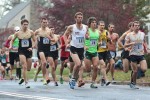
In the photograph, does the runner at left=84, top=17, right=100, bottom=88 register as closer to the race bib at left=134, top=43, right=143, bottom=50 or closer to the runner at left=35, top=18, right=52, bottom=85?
the race bib at left=134, top=43, right=143, bottom=50

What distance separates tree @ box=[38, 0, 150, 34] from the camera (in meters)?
33.7

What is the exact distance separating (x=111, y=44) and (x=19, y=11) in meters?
61.0

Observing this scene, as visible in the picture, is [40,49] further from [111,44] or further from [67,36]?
[111,44]

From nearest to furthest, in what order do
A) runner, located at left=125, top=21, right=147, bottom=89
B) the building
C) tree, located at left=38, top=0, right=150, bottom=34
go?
runner, located at left=125, top=21, right=147, bottom=89, tree, located at left=38, top=0, right=150, bottom=34, the building

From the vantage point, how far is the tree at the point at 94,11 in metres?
33.7

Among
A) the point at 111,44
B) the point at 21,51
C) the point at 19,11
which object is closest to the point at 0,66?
the point at 111,44

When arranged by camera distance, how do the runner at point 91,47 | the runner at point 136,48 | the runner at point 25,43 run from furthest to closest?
1. the runner at point 25,43
2. the runner at point 136,48
3. the runner at point 91,47

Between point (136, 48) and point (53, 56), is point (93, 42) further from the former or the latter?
point (53, 56)

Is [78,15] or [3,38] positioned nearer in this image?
[78,15]

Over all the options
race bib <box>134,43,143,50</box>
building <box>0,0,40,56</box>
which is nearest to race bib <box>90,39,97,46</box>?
race bib <box>134,43,143,50</box>

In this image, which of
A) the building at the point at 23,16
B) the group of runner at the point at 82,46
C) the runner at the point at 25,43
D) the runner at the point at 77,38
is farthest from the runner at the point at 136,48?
the building at the point at 23,16

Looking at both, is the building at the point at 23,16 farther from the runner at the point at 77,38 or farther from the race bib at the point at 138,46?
the runner at the point at 77,38

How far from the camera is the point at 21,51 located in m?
15.5

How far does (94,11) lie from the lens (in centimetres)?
3350
